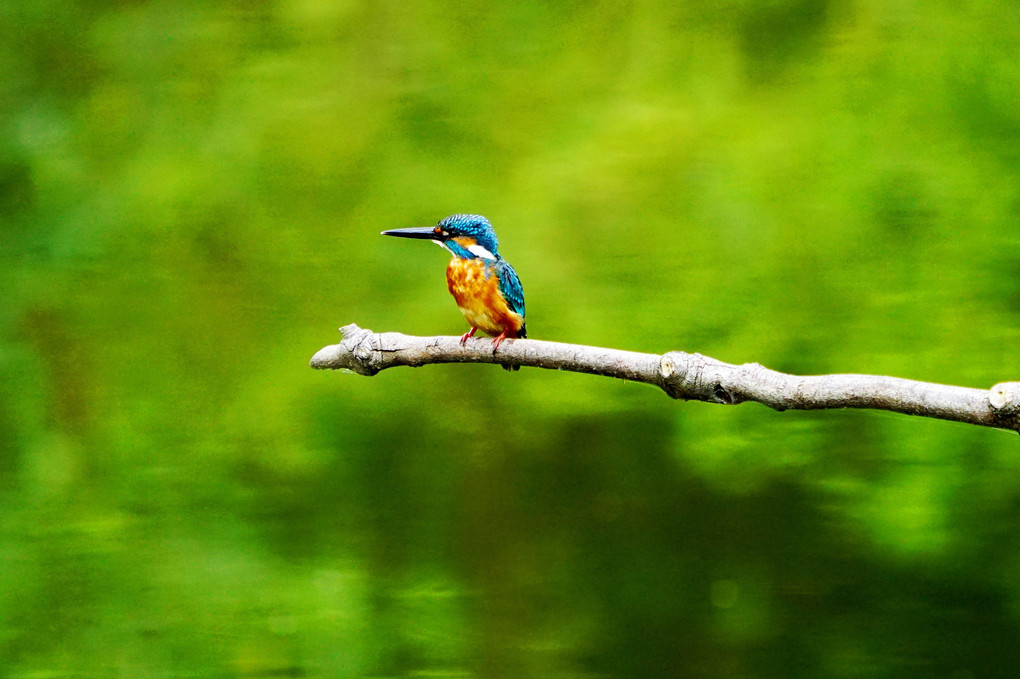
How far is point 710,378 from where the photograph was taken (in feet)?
4.86

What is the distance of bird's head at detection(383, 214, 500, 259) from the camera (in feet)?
6.68

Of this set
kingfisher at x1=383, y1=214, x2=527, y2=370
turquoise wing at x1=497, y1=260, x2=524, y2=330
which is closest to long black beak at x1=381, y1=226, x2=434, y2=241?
kingfisher at x1=383, y1=214, x2=527, y2=370

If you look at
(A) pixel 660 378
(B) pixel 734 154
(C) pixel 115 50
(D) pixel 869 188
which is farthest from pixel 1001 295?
(C) pixel 115 50

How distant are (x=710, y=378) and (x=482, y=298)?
625mm

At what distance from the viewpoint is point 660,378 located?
4.82 ft

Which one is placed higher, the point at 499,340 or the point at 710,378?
the point at 499,340

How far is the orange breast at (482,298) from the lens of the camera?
1948mm

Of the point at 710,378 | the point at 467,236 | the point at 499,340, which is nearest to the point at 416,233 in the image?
the point at 467,236

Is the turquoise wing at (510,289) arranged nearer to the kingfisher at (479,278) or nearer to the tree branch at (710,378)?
the kingfisher at (479,278)

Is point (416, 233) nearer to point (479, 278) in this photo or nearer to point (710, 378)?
point (479, 278)

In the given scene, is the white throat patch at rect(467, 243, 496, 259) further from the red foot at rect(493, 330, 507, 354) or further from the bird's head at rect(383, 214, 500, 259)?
the red foot at rect(493, 330, 507, 354)

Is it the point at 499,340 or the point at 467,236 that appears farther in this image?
the point at 467,236

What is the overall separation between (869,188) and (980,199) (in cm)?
33

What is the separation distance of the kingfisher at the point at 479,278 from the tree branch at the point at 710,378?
0.13 meters
